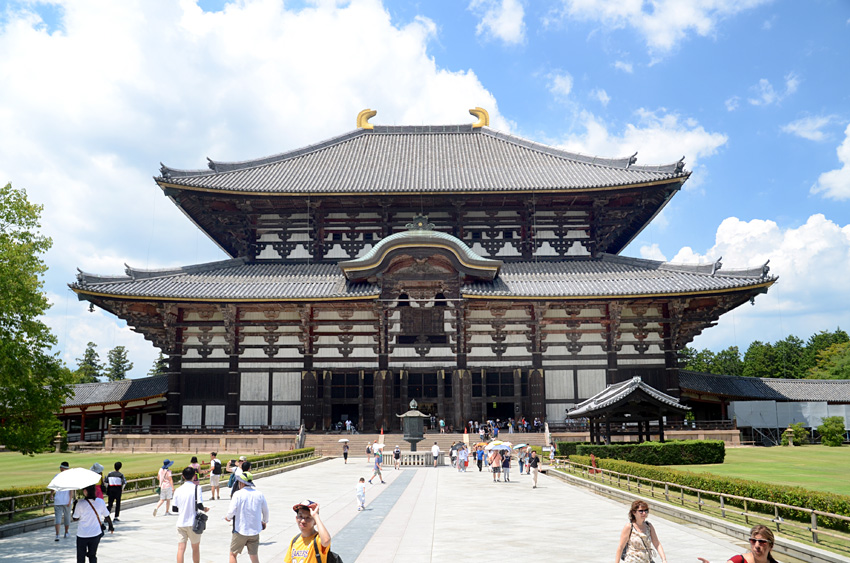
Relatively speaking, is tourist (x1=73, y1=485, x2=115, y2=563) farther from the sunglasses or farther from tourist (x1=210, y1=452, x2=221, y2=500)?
the sunglasses

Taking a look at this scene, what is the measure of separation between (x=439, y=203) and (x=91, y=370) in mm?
73295

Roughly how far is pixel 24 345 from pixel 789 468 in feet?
89.0

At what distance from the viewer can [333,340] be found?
4188cm

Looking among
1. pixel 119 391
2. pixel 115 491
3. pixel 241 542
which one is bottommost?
pixel 115 491

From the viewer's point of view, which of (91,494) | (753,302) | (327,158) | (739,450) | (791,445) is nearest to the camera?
(91,494)

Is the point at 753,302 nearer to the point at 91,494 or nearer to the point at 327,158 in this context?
the point at 327,158

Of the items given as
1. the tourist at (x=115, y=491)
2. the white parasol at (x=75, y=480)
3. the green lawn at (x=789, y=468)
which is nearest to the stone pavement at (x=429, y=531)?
the tourist at (x=115, y=491)

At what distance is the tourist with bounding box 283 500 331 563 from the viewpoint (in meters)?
7.07

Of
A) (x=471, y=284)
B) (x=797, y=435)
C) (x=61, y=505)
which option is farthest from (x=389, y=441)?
(x=797, y=435)

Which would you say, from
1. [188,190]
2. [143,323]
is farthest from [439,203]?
[143,323]

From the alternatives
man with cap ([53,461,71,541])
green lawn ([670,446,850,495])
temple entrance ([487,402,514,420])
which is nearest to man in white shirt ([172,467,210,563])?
Result: man with cap ([53,461,71,541])

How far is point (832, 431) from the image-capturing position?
43.8 meters

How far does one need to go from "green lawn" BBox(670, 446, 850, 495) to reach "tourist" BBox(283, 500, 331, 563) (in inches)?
663

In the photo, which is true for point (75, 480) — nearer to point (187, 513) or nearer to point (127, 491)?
point (187, 513)
